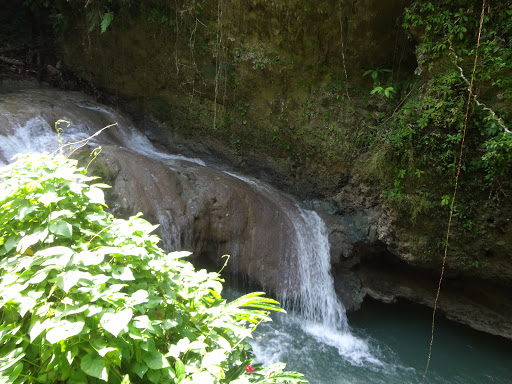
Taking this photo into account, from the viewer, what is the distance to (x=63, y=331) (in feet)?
4.43

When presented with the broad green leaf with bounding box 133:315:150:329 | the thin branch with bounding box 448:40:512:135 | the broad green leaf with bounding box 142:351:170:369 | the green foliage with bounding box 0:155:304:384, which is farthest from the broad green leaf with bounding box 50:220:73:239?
the thin branch with bounding box 448:40:512:135

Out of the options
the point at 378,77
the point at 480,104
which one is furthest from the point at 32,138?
the point at 480,104

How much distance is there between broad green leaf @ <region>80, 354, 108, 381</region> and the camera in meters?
1.33

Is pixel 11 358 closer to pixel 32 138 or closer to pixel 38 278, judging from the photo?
pixel 38 278

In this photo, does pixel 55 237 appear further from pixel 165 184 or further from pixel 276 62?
pixel 276 62

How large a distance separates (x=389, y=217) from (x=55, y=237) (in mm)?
5433

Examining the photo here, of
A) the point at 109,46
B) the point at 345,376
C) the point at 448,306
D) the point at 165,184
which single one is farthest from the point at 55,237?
the point at 109,46

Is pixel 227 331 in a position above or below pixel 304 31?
below

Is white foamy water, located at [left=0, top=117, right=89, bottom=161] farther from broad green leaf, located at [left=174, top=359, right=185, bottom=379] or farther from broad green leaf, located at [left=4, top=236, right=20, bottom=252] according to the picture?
broad green leaf, located at [left=174, top=359, right=185, bottom=379]

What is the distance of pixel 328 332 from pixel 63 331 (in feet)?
16.3

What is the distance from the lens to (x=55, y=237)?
5.68ft

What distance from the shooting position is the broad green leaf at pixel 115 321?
1.34 metres

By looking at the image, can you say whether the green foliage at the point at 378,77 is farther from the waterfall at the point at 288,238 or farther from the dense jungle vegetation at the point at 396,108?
the waterfall at the point at 288,238

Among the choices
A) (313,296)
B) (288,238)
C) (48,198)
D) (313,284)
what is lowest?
(313,296)
